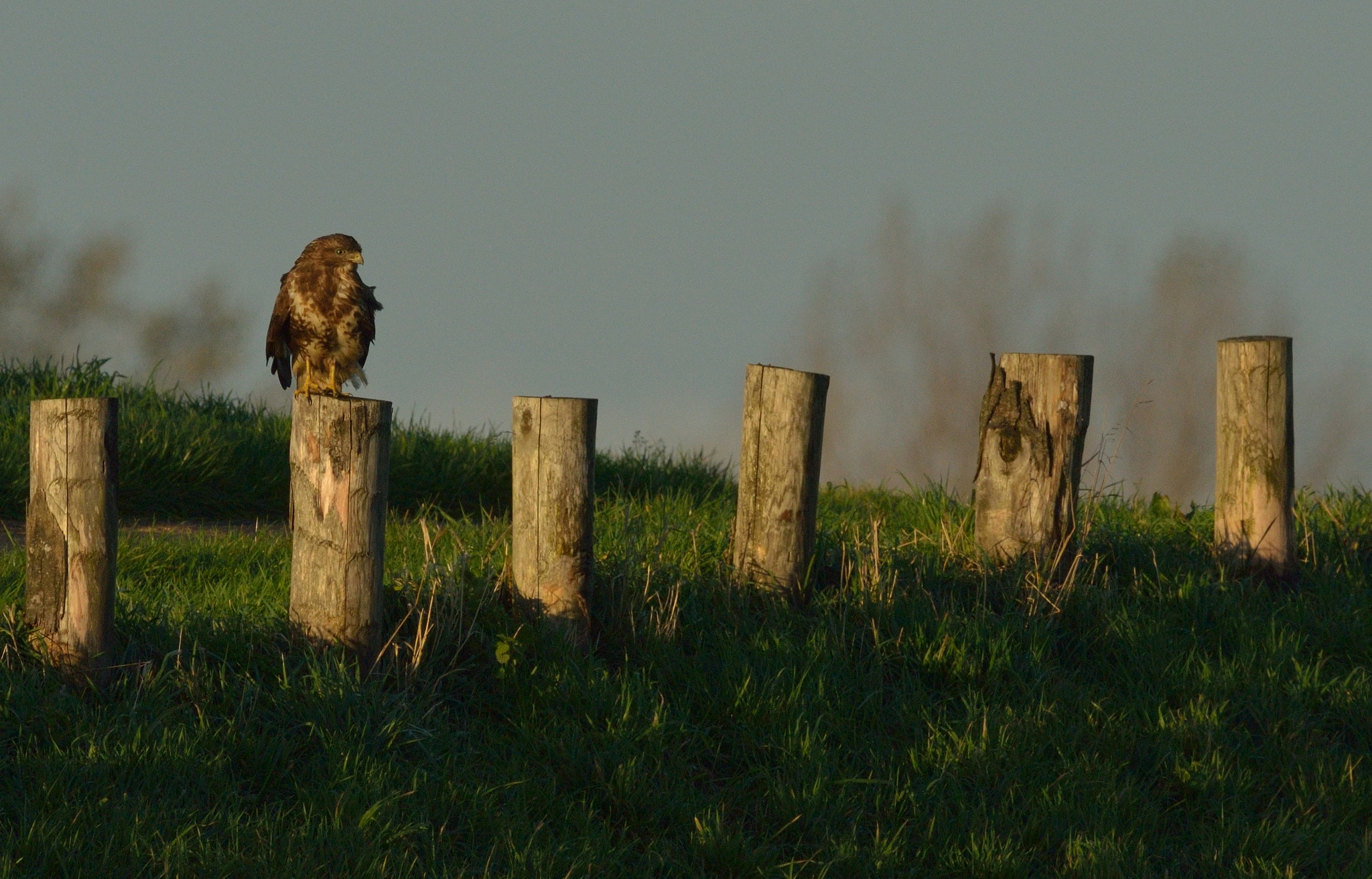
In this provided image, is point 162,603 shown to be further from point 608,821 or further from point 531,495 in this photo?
point 608,821

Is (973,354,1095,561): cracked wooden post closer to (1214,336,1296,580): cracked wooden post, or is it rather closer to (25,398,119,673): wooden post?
(1214,336,1296,580): cracked wooden post

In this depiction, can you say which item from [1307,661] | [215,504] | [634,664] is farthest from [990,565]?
[215,504]

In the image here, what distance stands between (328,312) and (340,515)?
84.7 inches

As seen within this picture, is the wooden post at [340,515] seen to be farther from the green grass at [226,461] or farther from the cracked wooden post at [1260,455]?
the cracked wooden post at [1260,455]

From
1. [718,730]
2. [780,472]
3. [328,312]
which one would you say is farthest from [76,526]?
[780,472]

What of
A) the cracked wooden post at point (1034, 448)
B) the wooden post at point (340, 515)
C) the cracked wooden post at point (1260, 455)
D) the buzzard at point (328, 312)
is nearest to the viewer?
the wooden post at point (340, 515)

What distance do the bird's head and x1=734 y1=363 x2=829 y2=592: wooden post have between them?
2.30 m

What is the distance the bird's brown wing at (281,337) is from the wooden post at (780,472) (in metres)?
2.75

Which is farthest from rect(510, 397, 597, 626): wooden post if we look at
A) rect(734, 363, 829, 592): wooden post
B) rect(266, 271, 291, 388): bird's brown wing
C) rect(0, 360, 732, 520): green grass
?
rect(0, 360, 732, 520): green grass

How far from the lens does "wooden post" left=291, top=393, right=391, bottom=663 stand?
513cm

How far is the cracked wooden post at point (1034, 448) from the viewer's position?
673 cm

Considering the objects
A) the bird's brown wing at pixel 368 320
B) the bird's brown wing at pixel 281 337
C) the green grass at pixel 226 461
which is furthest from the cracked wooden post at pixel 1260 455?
the bird's brown wing at pixel 281 337

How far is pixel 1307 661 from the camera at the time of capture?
6410 mm

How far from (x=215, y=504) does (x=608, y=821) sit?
6307mm
